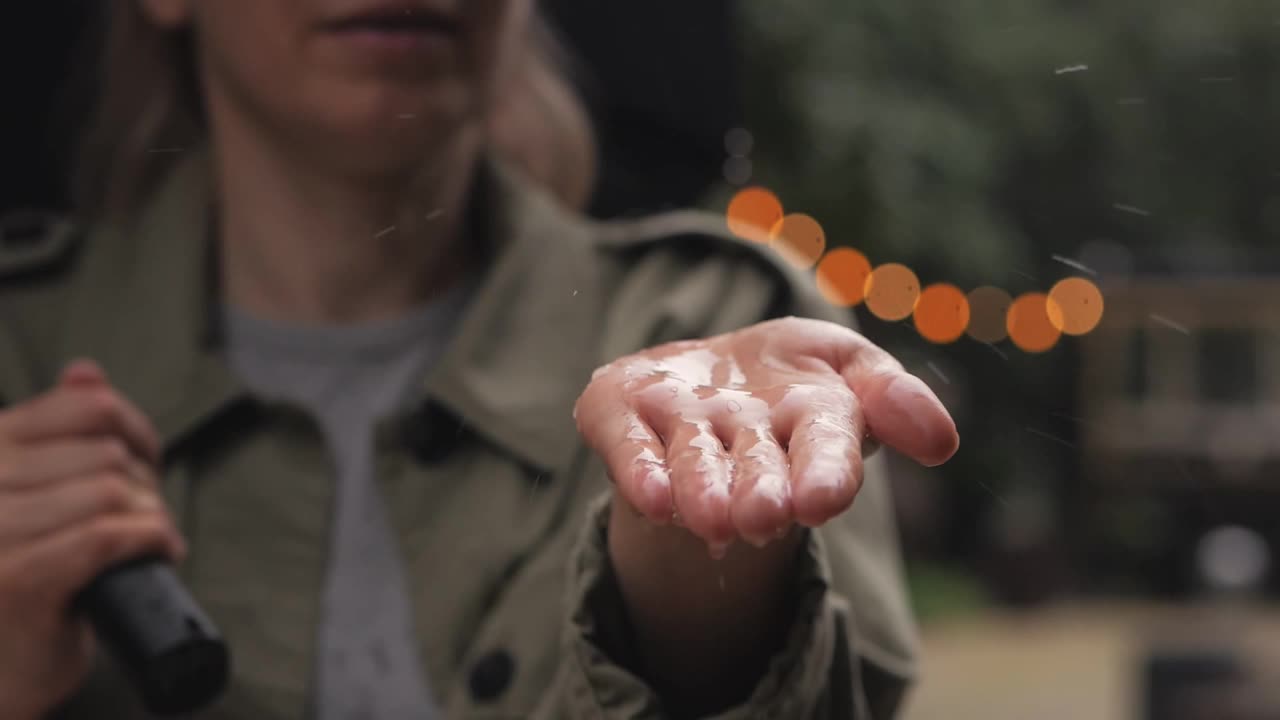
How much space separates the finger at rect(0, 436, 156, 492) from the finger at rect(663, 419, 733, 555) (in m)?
0.29

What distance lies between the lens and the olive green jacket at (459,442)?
0.50 m

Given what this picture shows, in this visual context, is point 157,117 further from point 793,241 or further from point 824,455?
point 824,455

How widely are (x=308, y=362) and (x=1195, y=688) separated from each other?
1.75 m

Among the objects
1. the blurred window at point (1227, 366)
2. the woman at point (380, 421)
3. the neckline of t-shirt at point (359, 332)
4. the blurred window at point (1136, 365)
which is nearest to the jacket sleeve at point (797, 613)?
the woman at point (380, 421)

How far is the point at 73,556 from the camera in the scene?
48cm

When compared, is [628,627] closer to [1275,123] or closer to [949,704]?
[1275,123]

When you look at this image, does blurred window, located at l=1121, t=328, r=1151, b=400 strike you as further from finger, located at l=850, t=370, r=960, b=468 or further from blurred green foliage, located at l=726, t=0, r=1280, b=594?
finger, located at l=850, t=370, r=960, b=468

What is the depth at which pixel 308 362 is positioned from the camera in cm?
59

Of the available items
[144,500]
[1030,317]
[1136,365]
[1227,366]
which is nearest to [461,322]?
[144,500]

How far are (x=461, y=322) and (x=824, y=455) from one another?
331mm

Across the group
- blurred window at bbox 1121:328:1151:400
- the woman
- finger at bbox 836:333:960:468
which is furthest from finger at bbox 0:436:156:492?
blurred window at bbox 1121:328:1151:400

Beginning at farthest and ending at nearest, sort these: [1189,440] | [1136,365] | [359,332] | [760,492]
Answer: [1189,440]
[1136,365]
[359,332]
[760,492]

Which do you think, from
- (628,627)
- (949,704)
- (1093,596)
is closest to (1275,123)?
(949,704)

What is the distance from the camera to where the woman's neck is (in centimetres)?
54
